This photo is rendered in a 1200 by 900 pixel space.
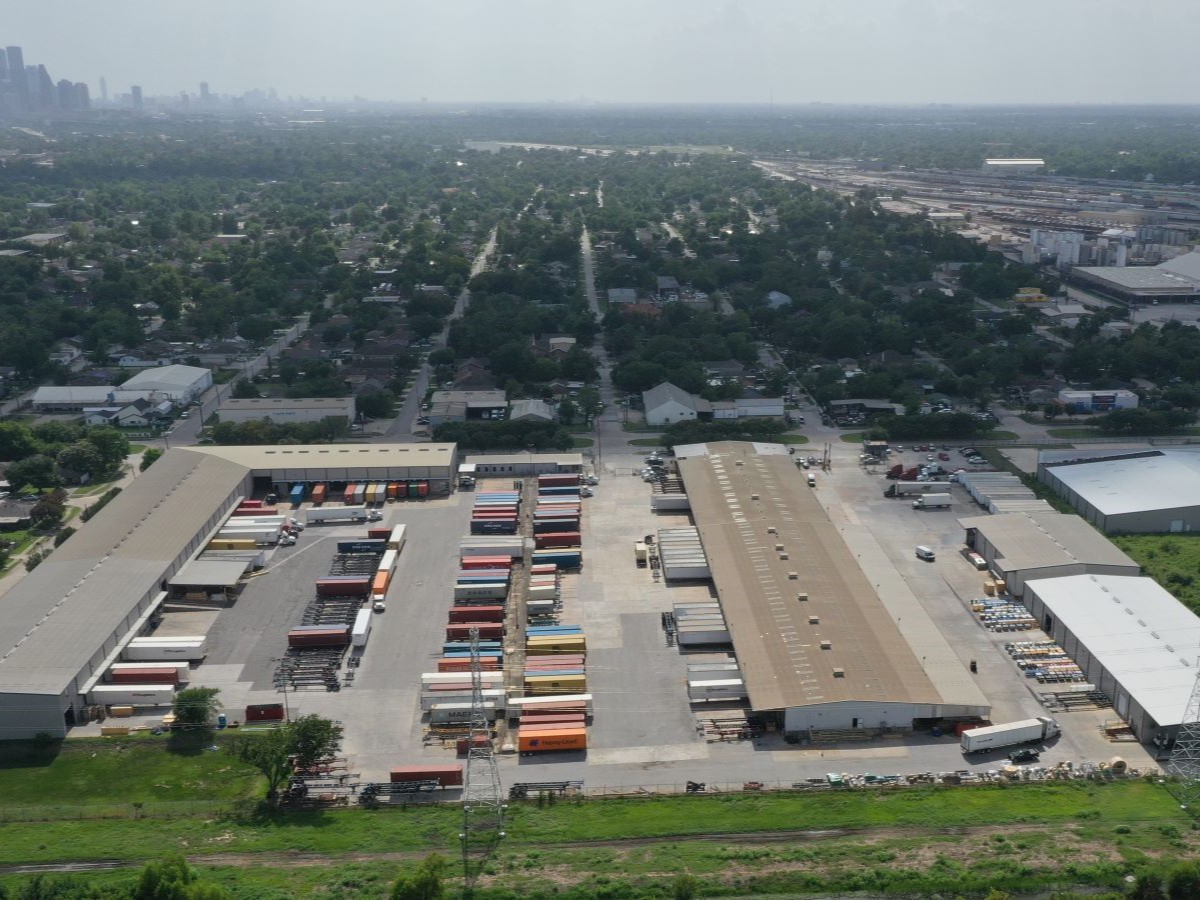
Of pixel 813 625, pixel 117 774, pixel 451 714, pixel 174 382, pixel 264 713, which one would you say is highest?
pixel 813 625

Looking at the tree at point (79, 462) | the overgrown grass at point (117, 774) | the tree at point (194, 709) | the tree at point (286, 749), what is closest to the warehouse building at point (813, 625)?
the tree at point (286, 749)

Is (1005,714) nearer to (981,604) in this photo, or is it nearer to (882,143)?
(981,604)

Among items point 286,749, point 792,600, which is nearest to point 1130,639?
point 792,600

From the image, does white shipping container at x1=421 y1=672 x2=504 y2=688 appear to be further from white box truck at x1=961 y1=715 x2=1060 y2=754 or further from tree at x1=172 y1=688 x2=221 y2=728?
white box truck at x1=961 y1=715 x2=1060 y2=754

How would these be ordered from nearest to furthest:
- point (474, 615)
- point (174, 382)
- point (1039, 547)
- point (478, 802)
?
1. point (478, 802)
2. point (474, 615)
3. point (1039, 547)
4. point (174, 382)

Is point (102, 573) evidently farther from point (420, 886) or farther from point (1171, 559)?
point (1171, 559)

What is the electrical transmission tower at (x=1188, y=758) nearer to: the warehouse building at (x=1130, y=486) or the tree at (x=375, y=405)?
the warehouse building at (x=1130, y=486)
